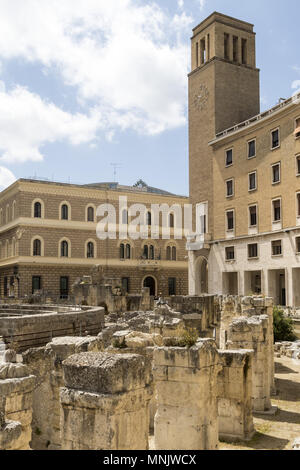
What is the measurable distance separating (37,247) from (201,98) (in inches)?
830

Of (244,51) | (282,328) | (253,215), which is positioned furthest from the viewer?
(244,51)

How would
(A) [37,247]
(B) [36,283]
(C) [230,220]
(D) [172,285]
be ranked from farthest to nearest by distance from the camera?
(D) [172,285]
(A) [37,247]
(B) [36,283]
(C) [230,220]

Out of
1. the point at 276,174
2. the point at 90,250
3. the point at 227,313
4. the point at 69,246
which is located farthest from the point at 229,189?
the point at 227,313

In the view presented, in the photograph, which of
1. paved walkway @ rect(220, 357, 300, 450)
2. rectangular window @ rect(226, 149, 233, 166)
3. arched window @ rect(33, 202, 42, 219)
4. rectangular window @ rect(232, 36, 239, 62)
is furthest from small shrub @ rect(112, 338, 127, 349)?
rectangular window @ rect(232, 36, 239, 62)

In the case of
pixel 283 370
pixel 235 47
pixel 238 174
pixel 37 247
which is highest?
pixel 235 47

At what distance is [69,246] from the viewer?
4547 centimetres

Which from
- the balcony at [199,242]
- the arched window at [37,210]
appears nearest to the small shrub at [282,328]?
the balcony at [199,242]

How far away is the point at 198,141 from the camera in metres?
45.6

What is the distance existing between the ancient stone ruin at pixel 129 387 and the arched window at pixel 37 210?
30.1 meters

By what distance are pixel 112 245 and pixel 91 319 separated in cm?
2973

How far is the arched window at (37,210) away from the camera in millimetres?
44125

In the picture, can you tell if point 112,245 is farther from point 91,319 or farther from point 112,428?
point 112,428

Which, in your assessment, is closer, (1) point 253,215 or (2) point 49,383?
(2) point 49,383

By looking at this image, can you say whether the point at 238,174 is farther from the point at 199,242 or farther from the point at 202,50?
the point at 202,50
